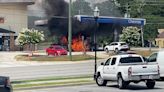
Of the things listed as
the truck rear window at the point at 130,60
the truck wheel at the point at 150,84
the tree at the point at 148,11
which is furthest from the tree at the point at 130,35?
the truck wheel at the point at 150,84

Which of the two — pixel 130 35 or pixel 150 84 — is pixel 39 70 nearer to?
pixel 150 84

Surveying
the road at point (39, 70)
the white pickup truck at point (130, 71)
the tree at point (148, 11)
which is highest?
the tree at point (148, 11)

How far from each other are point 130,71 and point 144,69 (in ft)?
2.31

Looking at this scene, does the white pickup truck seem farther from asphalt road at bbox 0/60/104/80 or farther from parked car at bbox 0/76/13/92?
asphalt road at bbox 0/60/104/80

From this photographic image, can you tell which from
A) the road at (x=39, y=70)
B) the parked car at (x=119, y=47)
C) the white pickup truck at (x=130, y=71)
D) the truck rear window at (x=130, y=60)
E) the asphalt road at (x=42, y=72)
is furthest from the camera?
the parked car at (x=119, y=47)

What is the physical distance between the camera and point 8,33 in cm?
8962

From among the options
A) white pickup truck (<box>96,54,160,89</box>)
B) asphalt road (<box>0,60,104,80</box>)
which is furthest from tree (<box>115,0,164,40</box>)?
white pickup truck (<box>96,54,160,89</box>)

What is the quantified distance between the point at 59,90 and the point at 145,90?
4.25 metres

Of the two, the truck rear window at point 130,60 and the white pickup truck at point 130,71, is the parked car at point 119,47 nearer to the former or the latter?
the white pickup truck at point 130,71

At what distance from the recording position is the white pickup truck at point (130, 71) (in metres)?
25.3

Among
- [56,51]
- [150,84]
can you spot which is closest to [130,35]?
[56,51]

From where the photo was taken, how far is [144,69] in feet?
83.3

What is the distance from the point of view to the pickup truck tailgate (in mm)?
25281

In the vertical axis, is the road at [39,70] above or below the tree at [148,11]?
below
